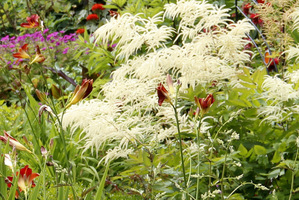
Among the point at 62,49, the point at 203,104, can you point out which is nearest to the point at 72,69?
the point at 62,49

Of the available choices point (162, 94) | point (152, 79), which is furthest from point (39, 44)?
point (162, 94)

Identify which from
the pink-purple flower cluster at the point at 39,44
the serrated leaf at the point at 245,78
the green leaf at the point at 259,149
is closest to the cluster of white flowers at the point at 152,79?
the serrated leaf at the point at 245,78

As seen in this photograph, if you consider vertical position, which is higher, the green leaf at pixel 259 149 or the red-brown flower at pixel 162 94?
the red-brown flower at pixel 162 94

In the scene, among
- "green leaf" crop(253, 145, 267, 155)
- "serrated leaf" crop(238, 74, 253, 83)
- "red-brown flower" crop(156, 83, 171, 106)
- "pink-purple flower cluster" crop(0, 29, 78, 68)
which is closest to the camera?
"red-brown flower" crop(156, 83, 171, 106)

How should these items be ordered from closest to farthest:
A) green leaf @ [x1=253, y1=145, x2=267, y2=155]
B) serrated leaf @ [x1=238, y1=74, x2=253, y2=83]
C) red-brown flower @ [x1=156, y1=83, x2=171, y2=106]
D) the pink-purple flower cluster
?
red-brown flower @ [x1=156, y1=83, x2=171, y2=106] < green leaf @ [x1=253, y1=145, x2=267, y2=155] < serrated leaf @ [x1=238, y1=74, x2=253, y2=83] < the pink-purple flower cluster

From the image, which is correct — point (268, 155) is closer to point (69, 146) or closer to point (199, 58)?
point (199, 58)

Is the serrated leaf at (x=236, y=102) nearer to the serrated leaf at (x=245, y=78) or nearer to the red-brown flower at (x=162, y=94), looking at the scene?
the serrated leaf at (x=245, y=78)

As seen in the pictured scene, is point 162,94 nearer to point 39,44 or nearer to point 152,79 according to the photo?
point 152,79

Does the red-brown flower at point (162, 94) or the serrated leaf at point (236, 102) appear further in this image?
the serrated leaf at point (236, 102)

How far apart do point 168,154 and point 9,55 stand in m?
4.35

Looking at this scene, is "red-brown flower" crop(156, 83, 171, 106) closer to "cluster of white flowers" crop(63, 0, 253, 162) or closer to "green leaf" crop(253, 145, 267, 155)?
"cluster of white flowers" crop(63, 0, 253, 162)

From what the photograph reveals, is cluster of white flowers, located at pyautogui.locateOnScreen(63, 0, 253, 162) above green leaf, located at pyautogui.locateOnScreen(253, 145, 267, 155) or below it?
above

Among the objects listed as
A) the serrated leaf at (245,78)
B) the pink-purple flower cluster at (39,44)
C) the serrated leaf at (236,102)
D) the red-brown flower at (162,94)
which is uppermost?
the red-brown flower at (162,94)

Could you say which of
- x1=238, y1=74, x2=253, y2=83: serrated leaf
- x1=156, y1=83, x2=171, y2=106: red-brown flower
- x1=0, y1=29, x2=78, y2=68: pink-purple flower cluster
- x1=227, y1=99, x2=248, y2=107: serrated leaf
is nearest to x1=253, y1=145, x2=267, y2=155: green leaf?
x1=227, y1=99, x2=248, y2=107: serrated leaf
